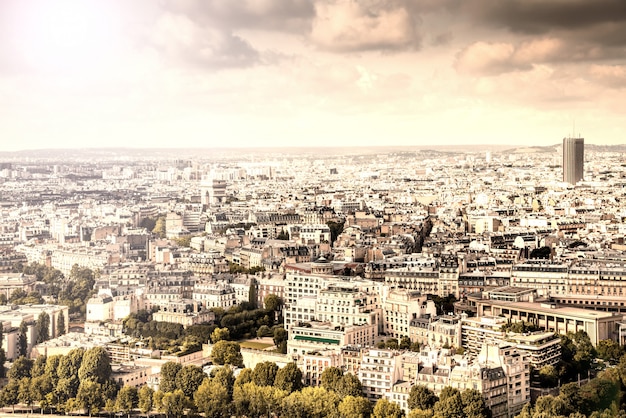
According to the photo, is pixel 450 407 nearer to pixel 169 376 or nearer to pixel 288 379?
pixel 288 379

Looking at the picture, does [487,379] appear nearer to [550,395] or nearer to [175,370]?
[550,395]

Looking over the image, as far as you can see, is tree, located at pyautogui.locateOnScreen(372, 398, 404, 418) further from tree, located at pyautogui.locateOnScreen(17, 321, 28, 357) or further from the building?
tree, located at pyautogui.locateOnScreen(17, 321, 28, 357)

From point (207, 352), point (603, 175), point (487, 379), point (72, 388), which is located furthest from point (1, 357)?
point (603, 175)

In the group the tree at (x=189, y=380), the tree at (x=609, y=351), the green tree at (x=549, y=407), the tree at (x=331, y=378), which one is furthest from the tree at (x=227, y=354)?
the tree at (x=609, y=351)

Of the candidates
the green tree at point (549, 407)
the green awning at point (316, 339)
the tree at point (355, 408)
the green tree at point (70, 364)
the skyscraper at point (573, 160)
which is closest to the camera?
the green tree at point (549, 407)

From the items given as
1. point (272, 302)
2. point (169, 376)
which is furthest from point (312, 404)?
point (272, 302)

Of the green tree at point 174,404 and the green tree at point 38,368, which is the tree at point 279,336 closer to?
the green tree at point 174,404
